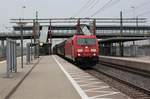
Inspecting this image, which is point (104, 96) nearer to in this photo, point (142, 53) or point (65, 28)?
point (142, 53)

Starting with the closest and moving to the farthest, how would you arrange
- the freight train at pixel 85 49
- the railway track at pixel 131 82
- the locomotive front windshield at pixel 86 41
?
the railway track at pixel 131 82 → the freight train at pixel 85 49 → the locomotive front windshield at pixel 86 41

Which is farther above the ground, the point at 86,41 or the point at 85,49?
the point at 86,41

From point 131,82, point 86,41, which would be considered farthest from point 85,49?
point 131,82

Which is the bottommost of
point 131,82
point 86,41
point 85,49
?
point 131,82

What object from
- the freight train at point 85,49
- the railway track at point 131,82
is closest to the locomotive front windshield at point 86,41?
the freight train at point 85,49

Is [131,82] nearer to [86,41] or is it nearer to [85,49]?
[85,49]

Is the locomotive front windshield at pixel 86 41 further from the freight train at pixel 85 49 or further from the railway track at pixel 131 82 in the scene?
the railway track at pixel 131 82

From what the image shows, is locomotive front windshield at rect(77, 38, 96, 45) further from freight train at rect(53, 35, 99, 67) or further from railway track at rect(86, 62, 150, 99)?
railway track at rect(86, 62, 150, 99)

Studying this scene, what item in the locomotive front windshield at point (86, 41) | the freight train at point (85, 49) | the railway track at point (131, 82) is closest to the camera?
the railway track at point (131, 82)

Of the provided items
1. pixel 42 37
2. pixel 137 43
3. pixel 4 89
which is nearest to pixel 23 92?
pixel 4 89

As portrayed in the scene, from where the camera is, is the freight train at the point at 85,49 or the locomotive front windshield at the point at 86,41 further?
the locomotive front windshield at the point at 86,41

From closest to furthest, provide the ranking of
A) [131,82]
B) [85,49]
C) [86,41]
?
[131,82] → [85,49] → [86,41]

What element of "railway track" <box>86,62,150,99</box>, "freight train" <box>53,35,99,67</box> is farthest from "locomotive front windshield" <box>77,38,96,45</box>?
"railway track" <box>86,62,150,99</box>

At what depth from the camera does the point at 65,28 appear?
121 metres
